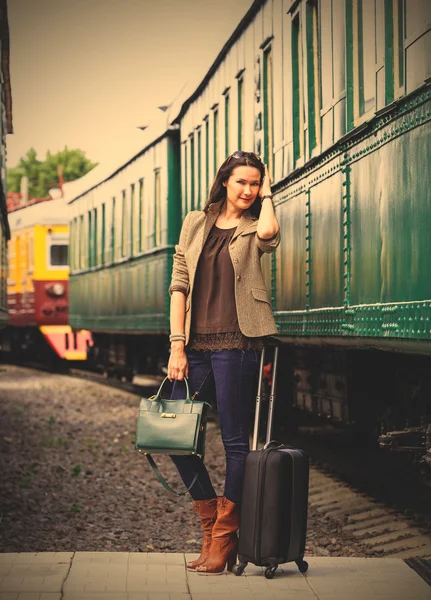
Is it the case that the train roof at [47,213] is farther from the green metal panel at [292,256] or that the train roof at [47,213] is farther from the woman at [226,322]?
the woman at [226,322]

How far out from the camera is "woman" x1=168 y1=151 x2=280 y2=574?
5.05m

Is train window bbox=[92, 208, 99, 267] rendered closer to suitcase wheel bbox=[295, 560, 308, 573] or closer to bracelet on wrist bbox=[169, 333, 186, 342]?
bracelet on wrist bbox=[169, 333, 186, 342]

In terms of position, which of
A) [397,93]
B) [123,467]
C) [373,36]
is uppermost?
[373,36]

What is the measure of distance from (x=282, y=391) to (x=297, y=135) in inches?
130

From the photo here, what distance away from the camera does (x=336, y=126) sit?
7406mm

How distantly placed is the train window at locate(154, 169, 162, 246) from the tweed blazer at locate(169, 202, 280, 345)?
34.0ft

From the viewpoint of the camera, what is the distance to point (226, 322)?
5.11m

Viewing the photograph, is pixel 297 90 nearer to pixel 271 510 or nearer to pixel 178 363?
pixel 178 363

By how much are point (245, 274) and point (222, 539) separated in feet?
3.53

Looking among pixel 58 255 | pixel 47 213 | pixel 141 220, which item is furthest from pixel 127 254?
pixel 47 213

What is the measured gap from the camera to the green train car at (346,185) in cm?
564

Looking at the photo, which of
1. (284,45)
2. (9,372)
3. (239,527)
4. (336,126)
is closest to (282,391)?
(284,45)

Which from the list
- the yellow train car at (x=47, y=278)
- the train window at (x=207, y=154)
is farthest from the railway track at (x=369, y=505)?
the yellow train car at (x=47, y=278)

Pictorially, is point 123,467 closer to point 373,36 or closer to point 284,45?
point 284,45
